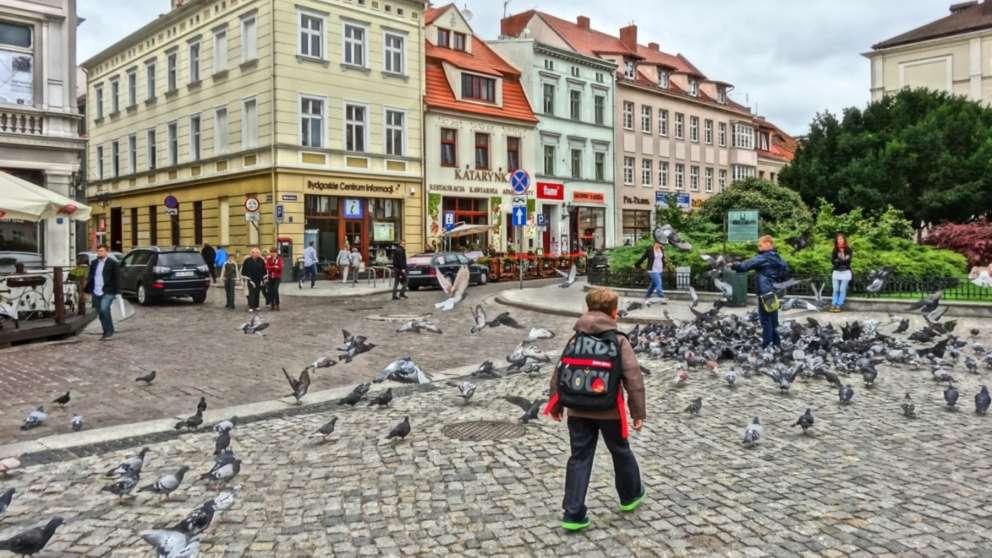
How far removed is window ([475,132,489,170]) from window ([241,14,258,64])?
37.7ft

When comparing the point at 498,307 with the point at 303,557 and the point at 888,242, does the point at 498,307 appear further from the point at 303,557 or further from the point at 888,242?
the point at 303,557

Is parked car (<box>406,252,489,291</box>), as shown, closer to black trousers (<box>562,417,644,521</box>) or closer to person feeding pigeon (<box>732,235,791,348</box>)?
person feeding pigeon (<box>732,235,791,348</box>)

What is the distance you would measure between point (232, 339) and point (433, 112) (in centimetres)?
2459

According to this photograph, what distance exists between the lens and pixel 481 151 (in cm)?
3959

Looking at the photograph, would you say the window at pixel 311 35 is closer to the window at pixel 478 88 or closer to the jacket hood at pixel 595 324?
the window at pixel 478 88

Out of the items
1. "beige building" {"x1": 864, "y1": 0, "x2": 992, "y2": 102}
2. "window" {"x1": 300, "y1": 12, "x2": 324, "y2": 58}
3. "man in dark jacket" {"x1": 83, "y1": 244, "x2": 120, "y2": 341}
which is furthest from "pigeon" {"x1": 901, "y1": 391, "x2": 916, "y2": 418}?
"beige building" {"x1": 864, "y1": 0, "x2": 992, "y2": 102}

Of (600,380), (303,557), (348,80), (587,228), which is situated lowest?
(303,557)

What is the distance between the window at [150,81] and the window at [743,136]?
3887cm

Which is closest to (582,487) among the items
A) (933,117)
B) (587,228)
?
(933,117)

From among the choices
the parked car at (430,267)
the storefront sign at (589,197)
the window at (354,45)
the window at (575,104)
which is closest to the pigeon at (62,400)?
the parked car at (430,267)

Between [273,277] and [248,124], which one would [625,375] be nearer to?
[273,277]

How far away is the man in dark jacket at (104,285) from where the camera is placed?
1396cm

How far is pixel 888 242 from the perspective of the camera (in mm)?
20391

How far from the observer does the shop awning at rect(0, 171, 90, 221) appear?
1335cm
